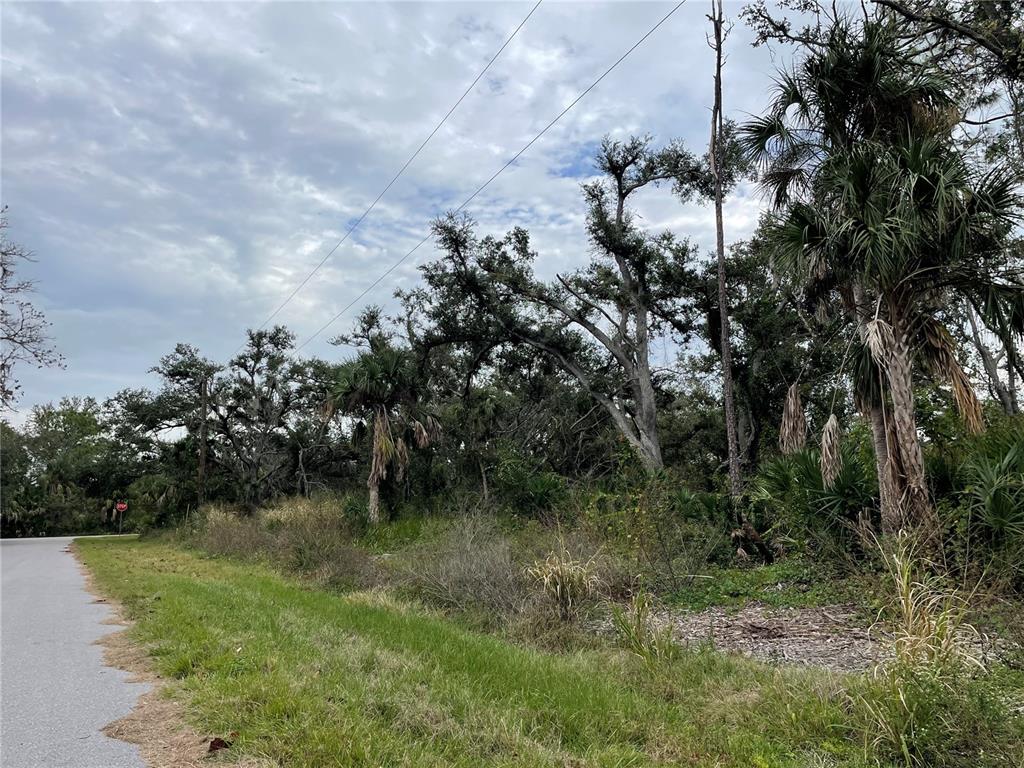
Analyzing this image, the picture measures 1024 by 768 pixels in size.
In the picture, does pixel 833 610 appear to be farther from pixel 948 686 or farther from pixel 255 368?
pixel 255 368

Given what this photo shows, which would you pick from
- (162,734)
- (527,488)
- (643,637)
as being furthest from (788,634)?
(527,488)

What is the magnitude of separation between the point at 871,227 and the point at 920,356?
244 cm

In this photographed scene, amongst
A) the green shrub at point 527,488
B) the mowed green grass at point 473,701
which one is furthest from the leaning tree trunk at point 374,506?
the mowed green grass at point 473,701

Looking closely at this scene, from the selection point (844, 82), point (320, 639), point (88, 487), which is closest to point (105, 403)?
point (88, 487)

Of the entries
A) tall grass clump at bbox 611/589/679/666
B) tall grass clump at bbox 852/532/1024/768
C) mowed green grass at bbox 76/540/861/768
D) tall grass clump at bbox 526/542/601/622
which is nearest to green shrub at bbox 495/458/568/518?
tall grass clump at bbox 526/542/601/622

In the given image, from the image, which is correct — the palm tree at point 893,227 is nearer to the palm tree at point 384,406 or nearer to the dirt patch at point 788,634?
the dirt patch at point 788,634

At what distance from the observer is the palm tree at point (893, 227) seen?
1000 centimetres

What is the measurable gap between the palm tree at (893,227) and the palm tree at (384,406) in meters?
17.5

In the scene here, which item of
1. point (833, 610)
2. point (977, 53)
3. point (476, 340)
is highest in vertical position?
point (977, 53)

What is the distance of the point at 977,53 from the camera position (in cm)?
1253

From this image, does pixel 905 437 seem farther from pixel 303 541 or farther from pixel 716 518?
pixel 303 541

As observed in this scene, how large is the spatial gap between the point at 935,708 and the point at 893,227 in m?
7.62

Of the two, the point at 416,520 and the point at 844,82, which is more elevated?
the point at 844,82

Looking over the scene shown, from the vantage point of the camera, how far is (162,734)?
194 inches
